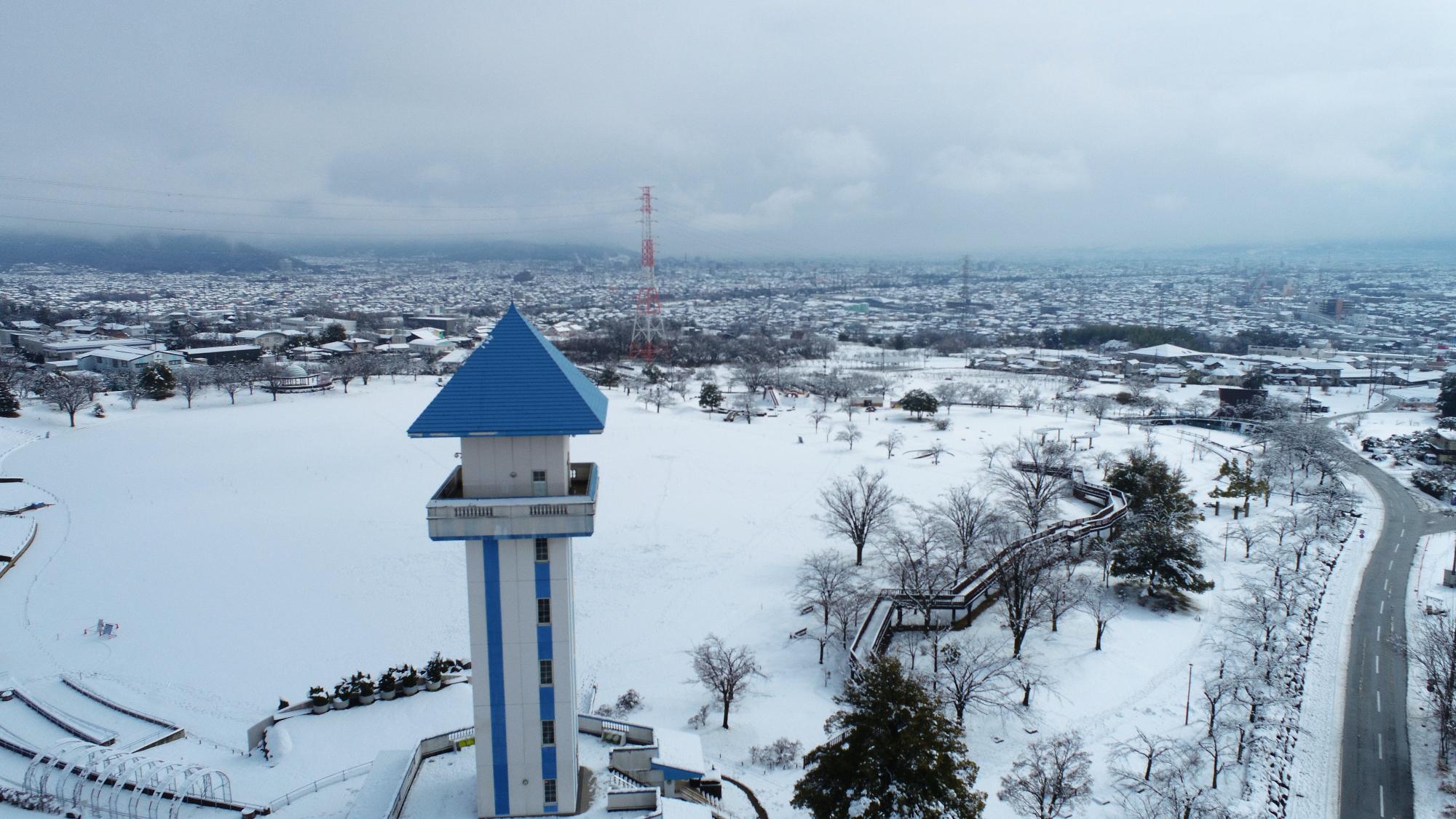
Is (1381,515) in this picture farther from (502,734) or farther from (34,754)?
(34,754)

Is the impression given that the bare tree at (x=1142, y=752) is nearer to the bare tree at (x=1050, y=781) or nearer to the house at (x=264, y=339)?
the bare tree at (x=1050, y=781)

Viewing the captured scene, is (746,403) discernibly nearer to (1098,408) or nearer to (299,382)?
(1098,408)

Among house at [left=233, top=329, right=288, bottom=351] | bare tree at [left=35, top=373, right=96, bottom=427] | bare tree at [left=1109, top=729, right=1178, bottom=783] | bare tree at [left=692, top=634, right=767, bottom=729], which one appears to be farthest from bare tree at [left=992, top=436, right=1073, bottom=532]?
house at [left=233, top=329, right=288, bottom=351]

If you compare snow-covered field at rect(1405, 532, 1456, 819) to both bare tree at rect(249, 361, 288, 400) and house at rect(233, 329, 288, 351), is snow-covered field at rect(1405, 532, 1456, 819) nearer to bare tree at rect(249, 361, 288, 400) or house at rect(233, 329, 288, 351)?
bare tree at rect(249, 361, 288, 400)

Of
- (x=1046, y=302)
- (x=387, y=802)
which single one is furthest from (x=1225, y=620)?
(x=1046, y=302)

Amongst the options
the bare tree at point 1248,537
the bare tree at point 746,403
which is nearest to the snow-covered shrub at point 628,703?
the bare tree at point 1248,537

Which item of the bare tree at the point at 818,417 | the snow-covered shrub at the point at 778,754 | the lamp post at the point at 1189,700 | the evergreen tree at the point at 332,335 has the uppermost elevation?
the evergreen tree at the point at 332,335
